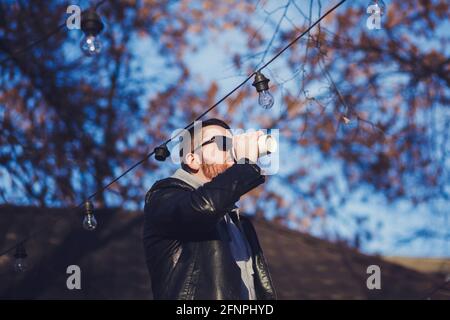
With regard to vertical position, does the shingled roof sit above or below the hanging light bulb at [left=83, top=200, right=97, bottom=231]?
above

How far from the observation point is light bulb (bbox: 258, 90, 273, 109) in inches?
142

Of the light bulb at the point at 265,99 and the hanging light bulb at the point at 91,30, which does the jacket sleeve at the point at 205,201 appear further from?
the hanging light bulb at the point at 91,30

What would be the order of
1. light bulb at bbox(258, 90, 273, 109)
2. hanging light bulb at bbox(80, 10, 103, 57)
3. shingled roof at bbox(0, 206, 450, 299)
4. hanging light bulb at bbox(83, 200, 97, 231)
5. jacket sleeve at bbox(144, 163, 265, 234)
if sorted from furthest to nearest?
1. shingled roof at bbox(0, 206, 450, 299)
2. hanging light bulb at bbox(83, 200, 97, 231)
3. hanging light bulb at bbox(80, 10, 103, 57)
4. light bulb at bbox(258, 90, 273, 109)
5. jacket sleeve at bbox(144, 163, 265, 234)

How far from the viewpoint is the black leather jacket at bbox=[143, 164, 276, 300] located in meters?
2.98

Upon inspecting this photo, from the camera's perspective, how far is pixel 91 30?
3764mm

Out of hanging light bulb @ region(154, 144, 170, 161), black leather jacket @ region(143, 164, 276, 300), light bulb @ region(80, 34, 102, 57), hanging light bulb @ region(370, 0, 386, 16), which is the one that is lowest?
black leather jacket @ region(143, 164, 276, 300)

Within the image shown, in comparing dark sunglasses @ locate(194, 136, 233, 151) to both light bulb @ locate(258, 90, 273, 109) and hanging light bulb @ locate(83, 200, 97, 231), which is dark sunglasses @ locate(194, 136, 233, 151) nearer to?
light bulb @ locate(258, 90, 273, 109)

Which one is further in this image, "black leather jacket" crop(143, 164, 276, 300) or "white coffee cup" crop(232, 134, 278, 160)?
"white coffee cup" crop(232, 134, 278, 160)

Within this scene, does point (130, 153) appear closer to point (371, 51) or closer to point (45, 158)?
point (45, 158)

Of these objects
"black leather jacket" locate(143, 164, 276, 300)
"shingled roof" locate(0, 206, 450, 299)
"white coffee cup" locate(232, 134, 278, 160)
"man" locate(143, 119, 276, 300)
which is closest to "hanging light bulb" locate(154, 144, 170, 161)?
"man" locate(143, 119, 276, 300)

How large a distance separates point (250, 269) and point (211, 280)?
36 cm

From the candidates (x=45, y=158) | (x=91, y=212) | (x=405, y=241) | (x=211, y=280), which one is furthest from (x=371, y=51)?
(x=211, y=280)

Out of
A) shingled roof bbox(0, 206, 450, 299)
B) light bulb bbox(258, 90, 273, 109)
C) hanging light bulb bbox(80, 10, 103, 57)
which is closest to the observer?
light bulb bbox(258, 90, 273, 109)

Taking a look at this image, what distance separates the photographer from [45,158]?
38.0 feet
